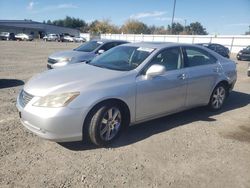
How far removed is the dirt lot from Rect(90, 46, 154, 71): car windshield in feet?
3.86

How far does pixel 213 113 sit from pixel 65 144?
3.59 m

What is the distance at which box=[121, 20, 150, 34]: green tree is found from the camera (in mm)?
104500

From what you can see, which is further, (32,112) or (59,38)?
(59,38)

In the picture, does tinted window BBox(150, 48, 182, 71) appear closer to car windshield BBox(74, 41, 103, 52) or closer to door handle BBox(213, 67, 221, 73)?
door handle BBox(213, 67, 221, 73)

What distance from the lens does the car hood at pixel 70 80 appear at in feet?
13.3

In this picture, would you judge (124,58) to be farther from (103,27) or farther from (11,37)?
(103,27)

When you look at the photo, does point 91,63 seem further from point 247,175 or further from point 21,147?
point 247,175


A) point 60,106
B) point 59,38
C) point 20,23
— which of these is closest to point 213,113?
point 60,106

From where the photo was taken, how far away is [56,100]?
3.89 m

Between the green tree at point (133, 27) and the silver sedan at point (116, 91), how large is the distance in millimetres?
100209

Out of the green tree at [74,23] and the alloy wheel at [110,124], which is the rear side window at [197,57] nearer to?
the alloy wheel at [110,124]

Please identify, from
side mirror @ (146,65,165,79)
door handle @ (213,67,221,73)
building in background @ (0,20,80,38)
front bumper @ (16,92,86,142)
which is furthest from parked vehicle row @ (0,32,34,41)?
front bumper @ (16,92,86,142)

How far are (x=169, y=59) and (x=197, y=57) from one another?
903 millimetres

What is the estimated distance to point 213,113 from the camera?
6414 mm
